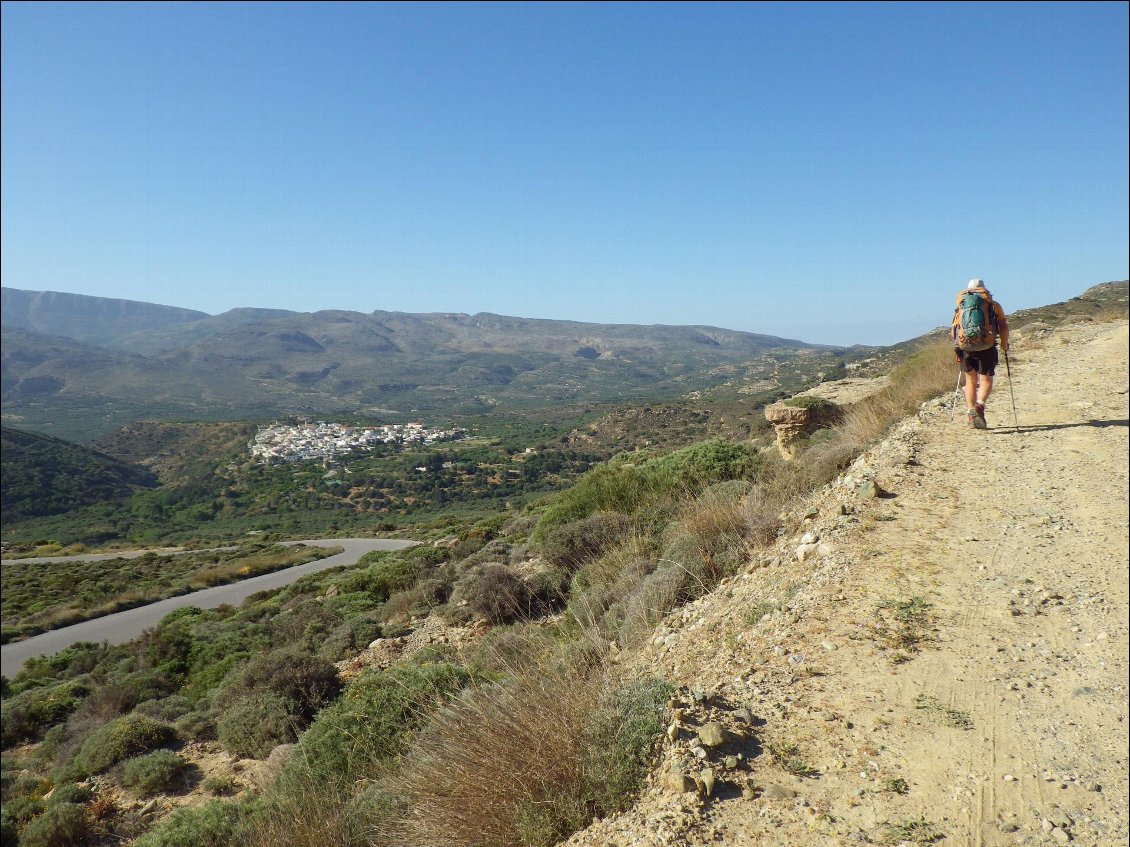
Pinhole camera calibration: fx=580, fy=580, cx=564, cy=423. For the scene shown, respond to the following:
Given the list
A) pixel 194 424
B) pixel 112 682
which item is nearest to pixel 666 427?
pixel 112 682

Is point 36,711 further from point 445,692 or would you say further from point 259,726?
point 445,692

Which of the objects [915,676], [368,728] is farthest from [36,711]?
[915,676]

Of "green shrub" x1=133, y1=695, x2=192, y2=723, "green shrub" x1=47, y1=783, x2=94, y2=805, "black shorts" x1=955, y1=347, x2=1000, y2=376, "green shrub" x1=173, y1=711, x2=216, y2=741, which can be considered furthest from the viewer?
"green shrub" x1=133, y1=695, x2=192, y2=723

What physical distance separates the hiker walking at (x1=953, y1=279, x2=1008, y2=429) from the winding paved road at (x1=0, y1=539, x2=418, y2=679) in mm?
24184

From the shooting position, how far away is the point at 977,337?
725cm

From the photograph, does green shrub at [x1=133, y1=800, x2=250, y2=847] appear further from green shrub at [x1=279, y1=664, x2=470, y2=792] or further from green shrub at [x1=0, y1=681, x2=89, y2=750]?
green shrub at [x1=0, y1=681, x2=89, y2=750]

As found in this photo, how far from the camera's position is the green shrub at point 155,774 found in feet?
23.9

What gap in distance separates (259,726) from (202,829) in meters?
3.20

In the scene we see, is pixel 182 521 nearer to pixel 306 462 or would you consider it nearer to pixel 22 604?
pixel 306 462

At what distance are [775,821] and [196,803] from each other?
23.6 feet

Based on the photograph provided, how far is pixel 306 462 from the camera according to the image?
94.8 metres

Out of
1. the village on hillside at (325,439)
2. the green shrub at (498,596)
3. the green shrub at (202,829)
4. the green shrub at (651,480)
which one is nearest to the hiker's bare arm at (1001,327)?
the green shrub at (651,480)

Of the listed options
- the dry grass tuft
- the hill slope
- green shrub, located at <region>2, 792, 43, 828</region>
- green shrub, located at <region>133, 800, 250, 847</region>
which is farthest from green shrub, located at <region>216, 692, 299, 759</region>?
the hill slope

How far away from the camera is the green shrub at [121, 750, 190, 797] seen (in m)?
7.29
